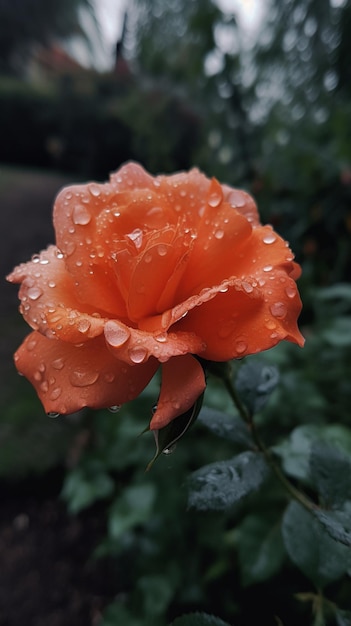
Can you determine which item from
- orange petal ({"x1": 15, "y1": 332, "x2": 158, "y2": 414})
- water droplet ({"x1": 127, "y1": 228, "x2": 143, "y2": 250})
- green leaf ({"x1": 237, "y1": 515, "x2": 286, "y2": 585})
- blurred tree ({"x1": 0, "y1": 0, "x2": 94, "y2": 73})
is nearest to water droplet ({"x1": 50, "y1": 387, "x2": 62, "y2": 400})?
orange petal ({"x1": 15, "y1": 332, "x2": 158, "y2": 414})

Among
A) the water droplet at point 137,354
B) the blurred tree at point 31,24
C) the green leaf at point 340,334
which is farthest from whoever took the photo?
the blurred tree at point 31,24

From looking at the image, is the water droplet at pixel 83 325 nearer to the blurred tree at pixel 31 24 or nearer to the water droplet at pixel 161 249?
the water droplet at pixel 161 249

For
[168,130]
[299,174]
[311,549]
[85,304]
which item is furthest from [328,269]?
[168,130]

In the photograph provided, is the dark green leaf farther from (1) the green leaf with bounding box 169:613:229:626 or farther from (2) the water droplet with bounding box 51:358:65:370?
(2) the water droplet with bounding box 51:358:65:370

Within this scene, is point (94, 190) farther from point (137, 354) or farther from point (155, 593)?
point (155, 593)

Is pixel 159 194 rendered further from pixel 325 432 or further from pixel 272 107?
pixel 272 107

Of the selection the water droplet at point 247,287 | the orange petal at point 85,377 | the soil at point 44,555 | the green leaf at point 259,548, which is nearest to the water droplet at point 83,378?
the orange petal at point 85,377

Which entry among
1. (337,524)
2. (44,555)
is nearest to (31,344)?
(337,524)
